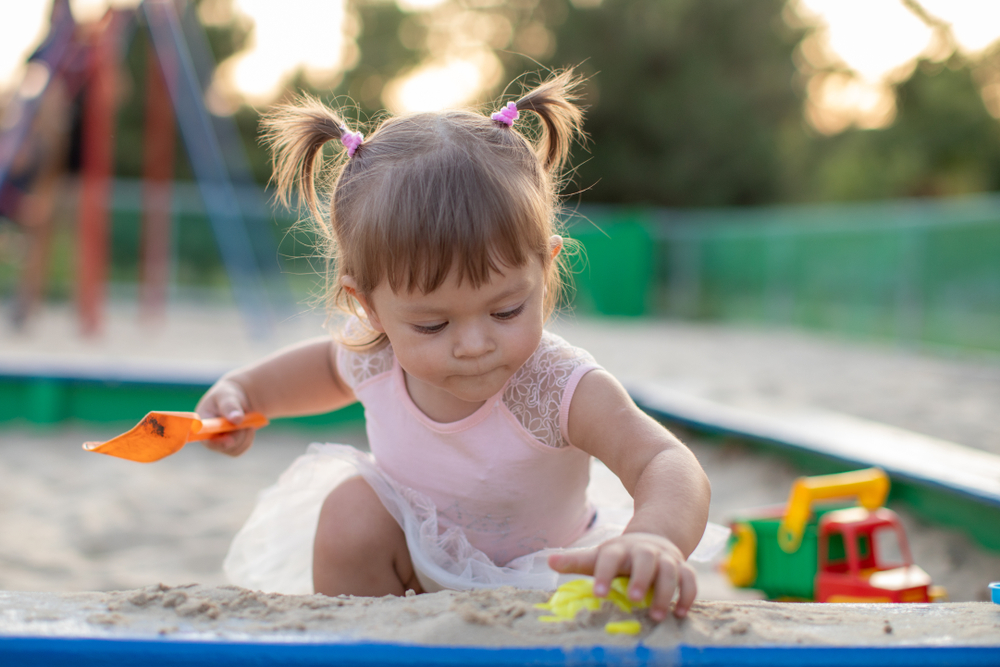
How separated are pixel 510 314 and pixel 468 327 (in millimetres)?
64

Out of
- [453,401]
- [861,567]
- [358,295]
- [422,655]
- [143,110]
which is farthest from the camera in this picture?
[143,110]

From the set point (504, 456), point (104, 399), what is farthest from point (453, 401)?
point (104, 399)

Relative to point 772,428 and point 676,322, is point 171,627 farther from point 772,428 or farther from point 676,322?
point 676,322

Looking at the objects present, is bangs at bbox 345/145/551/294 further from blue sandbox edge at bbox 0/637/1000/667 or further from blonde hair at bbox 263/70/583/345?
blue sandbox edge at bbox 0/637/1000/667

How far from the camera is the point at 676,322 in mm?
11312

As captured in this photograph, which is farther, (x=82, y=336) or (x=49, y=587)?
(x=82, y=336)

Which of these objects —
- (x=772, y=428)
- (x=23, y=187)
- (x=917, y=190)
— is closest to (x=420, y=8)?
(x=917, y=190)

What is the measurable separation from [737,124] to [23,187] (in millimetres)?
15312

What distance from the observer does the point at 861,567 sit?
1.65m

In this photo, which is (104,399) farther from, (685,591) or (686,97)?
(686,97)

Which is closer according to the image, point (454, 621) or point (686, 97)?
point (454, 621)

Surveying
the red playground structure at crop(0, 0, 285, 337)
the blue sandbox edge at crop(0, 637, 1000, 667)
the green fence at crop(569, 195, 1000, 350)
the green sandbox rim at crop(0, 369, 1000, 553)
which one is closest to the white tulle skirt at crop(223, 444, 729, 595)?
the blue sandbox edge at crop(0, 637, 1000, 667)

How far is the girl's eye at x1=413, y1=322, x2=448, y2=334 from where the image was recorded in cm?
108

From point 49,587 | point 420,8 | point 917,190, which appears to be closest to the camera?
point 49,587
